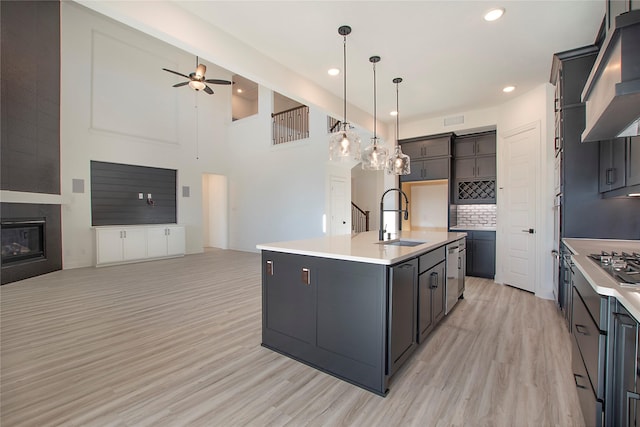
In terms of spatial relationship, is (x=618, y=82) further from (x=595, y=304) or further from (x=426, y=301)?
(x=426, y=301)

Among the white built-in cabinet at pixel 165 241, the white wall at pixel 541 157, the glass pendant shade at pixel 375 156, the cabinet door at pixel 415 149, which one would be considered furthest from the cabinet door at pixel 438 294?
the white built-in cabinet at pixel 165 241

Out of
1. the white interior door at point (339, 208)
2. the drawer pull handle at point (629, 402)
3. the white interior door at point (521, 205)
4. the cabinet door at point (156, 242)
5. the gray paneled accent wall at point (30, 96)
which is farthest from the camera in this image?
the white interior door at point (339, 208)

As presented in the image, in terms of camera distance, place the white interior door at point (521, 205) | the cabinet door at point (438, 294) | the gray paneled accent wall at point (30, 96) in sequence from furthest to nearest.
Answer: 1. the gray paneled accent wall at point (30, 96)
2. the white interior door at point (521, 205)
3. the cabinet door at point (438, 294)

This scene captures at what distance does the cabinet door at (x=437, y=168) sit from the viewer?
539cm

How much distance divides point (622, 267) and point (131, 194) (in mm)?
8342

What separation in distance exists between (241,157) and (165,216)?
275 centimetres

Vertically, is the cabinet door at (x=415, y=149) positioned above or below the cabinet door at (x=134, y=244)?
above

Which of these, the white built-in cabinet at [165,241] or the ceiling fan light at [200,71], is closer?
the ceiling fan light at [200,71]

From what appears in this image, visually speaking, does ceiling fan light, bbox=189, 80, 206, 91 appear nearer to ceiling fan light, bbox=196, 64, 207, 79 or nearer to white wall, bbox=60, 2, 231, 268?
ceiling fan light, bbox=196, 64, 207, 79

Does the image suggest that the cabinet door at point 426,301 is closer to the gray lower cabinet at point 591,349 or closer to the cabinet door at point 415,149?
the gray lower cabinet at point 591,349

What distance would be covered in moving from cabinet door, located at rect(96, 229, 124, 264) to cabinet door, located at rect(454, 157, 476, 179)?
7375 mm

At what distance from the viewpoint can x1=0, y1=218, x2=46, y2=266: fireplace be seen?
470cm

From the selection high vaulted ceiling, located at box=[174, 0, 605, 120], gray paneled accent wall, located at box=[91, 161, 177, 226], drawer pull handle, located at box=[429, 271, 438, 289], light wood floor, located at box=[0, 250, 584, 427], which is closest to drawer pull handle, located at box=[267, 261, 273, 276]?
light wood floor, located at box=[0, 250, 584, 427]

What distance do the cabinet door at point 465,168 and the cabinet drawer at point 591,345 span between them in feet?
13.4
